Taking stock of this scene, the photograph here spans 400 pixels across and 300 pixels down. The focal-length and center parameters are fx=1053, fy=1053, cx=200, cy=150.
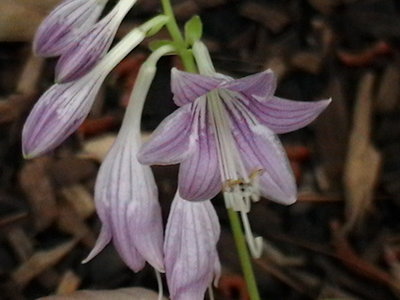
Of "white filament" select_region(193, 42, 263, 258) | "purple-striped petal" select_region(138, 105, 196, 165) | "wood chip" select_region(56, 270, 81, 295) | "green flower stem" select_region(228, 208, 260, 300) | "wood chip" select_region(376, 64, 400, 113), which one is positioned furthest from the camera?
"wood chip" select_region(376, 64, 400, 113)

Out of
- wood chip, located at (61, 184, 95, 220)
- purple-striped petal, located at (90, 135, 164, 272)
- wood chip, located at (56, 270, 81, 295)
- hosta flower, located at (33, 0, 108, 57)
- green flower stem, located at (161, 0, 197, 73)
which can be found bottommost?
wood chip, located at (56, 270, 81, 295)

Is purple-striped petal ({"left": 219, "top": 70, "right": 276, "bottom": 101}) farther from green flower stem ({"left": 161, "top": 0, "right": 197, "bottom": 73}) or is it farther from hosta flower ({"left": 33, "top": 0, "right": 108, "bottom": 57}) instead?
hosta flower ({"left": 33, "top": 0, "right": 108, "bottom": 57})

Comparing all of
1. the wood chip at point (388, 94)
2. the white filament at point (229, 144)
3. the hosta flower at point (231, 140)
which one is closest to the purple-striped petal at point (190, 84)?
the hosta flower at point (231, 140)

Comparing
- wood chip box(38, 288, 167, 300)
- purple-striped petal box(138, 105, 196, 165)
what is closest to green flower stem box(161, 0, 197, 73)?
purple-striped petal box(138, 105, 196, 165)

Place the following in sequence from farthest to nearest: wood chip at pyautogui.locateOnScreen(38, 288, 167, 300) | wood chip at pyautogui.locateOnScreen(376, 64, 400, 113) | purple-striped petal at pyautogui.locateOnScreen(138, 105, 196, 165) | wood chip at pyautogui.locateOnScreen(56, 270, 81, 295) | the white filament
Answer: wood chip at pyautogui.locateOnScreen(376, 64, 400, 113)
wood chip at pyautogui.locateOnScreen(56, 270, 81, 295)
wood chip at pyautogui.locateOnScreen(38, 288, 167, 300)
the white filament
purple-striped petal at pyautogui.locateOnScreen(138, 105, 196, 165)

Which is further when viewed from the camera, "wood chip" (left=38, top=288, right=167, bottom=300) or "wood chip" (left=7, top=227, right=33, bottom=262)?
"wood chip" (left=7, top=227, right=33, bottom=262)

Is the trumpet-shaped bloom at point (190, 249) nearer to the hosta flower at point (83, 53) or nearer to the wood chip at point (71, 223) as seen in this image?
the hosta flower at point (83, 53)

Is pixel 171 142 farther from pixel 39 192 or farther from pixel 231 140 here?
pixel 39 192

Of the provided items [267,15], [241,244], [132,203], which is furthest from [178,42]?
A: [267,15]
